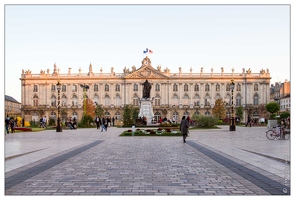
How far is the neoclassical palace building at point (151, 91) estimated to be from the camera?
97.1 metres

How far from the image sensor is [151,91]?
97.1 metres

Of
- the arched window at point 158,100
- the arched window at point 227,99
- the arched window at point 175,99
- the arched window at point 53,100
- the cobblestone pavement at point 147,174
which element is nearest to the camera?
the cobblestone pavement at point 147,174

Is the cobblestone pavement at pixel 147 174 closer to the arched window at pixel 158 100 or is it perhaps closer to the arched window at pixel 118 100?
the arched window at pixel 158 100

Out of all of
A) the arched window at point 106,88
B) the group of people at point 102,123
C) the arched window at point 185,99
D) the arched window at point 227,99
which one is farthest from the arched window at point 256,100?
the group of people at point 102,123

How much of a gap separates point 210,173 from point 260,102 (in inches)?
3626

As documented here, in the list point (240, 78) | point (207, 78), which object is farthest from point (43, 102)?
point (240, 78)

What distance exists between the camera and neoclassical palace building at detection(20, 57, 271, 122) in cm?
9706

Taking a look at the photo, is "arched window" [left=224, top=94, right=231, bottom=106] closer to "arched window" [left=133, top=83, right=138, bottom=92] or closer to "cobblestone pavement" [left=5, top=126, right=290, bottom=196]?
"arched window" [left=133, top=83, right=138, bottom=92]

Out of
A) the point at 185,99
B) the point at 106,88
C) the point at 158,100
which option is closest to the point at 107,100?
the point at 106,88

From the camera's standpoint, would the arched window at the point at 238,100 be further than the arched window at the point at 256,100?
No

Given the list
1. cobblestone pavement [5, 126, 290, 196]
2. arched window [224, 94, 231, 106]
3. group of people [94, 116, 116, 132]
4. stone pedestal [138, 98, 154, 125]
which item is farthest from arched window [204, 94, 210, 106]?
cobblestone pavement [5, 126, 290, 196]

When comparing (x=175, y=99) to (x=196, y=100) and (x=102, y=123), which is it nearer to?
(x=196, y=100)

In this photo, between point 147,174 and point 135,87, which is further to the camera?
point 135,87

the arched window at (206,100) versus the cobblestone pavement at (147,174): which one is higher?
the arched window at (206,100)
